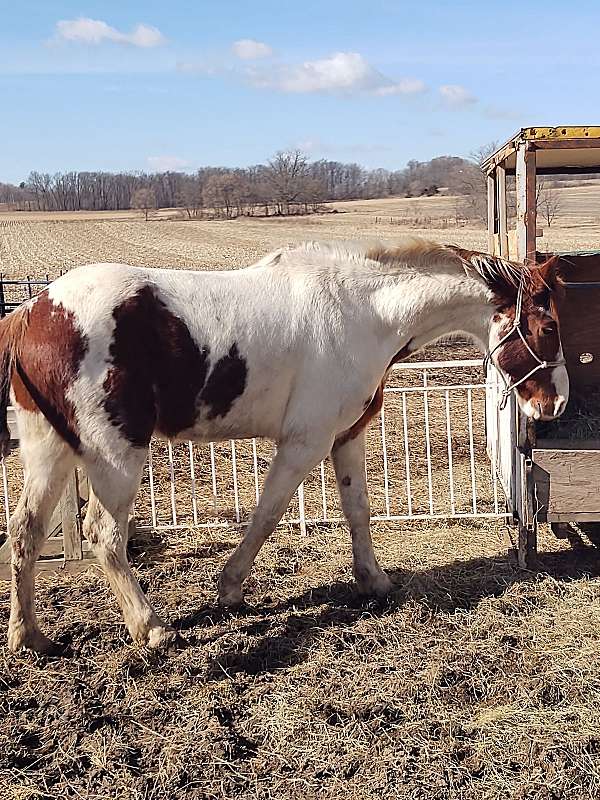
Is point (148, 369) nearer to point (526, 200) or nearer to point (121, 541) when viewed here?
point (121, 541)

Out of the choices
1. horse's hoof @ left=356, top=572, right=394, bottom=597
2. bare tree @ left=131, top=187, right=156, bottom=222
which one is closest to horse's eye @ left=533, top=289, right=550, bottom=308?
horse's hoof @ left=356, top=572, right=394, bottom=597

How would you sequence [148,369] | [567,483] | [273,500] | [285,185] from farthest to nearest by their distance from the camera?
[285,185] → [567,483] → [273,500] → [148,369]

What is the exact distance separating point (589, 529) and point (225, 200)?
227 feet

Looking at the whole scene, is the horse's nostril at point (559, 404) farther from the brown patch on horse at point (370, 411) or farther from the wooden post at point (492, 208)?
the wooden post at point (492, 208)

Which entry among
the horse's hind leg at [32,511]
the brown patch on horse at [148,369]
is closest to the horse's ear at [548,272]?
the brown patch on horse at [148,369]

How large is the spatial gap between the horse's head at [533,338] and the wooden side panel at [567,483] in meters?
0.34

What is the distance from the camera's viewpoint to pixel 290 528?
19.0 ft

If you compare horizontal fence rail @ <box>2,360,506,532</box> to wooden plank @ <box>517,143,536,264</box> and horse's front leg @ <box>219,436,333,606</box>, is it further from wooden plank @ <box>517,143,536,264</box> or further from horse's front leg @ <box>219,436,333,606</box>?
horse's front leg @ <box>219,436,333,606</box>

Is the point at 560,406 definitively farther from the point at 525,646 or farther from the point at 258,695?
the point at 258,695

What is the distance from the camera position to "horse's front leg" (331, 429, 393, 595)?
15.3ft

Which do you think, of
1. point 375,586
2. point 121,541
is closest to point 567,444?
point 375,586

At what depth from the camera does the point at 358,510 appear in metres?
4.75

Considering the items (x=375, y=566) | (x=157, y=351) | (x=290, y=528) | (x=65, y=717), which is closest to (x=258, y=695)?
(x=65, y=717)

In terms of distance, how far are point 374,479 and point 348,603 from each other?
2288 mm
